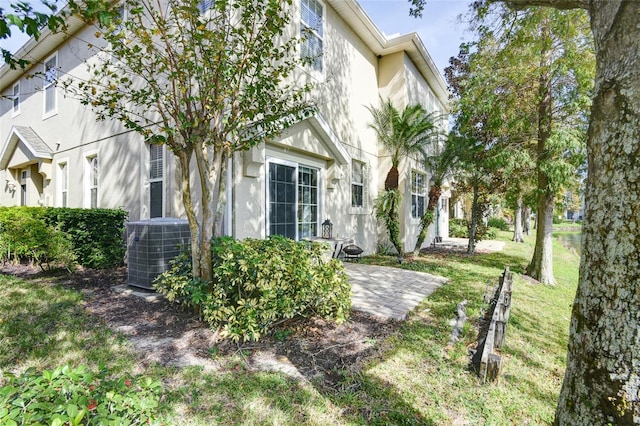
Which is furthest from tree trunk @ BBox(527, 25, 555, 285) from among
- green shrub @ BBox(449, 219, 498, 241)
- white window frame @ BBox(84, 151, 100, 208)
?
white window frame @ BBox(84, 151, 100, 208)

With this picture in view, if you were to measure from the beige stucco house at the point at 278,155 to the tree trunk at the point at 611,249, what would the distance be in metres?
5.57

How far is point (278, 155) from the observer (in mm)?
7840

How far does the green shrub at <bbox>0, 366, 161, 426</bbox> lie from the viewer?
127cm

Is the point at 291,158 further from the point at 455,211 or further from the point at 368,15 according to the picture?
the point at 455,211

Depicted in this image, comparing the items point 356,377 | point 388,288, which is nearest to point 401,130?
point 388,288

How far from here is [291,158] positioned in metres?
→ 8.30

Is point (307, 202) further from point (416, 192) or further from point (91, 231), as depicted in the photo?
point (416, 192)

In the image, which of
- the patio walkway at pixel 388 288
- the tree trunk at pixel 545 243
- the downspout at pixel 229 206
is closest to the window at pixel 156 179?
the downspout at pixel 229 206

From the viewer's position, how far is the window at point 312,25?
8.75 metres

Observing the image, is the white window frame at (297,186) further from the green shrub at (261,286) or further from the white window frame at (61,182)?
the white window frame at (61,182)

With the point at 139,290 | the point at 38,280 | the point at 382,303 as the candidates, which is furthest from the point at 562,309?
the point at 38,280

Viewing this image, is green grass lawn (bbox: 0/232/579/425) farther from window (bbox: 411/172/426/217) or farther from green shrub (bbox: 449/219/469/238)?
green shrub (bbox: 449/219/469/238)

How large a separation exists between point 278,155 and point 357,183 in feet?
14.5

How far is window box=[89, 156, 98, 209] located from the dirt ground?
5.75 metres
